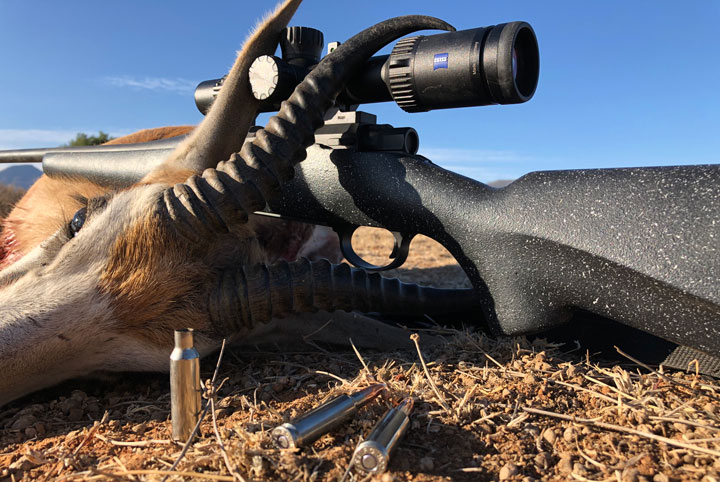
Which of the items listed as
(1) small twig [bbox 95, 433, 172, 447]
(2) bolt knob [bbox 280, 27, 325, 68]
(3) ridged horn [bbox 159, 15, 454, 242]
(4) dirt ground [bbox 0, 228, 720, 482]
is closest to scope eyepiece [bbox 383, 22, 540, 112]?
(3) ridged horn [bbox 159, 15, 454, 242]

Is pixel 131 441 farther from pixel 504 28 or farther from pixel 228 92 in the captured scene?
pixel 504 28

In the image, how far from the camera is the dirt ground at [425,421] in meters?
1.28

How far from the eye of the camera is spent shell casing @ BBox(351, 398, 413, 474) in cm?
121

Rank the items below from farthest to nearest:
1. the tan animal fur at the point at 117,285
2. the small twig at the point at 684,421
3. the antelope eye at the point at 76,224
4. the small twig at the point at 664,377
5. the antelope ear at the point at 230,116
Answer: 1. the antelope ear at the point at 230,116
2. the antelope eye at the point at 76,224
3. the tan animal fur at the point at 117,285
4. the small twig at the point at 664,377
5. the small twig at the point at 684,421

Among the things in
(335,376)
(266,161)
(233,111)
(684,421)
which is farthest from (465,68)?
(684,421)

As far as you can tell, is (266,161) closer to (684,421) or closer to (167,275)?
(167,275)

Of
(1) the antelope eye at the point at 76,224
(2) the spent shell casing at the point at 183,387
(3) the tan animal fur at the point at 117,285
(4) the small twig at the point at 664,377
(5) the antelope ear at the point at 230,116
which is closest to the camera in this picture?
(2) the spent shell casing at the point at 183,387

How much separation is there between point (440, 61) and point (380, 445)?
136 cm

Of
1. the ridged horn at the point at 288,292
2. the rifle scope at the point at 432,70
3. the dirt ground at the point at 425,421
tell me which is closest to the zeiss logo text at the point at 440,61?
the rifle scope at the point at 432,70

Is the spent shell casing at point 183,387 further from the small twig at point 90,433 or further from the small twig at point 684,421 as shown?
the small twig at point 684,421

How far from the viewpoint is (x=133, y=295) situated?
1931mm

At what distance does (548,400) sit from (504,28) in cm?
121

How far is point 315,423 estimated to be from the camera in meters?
1.31

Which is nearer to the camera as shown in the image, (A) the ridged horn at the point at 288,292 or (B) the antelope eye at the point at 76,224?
(A) the ridged horn at the point at 288,292
